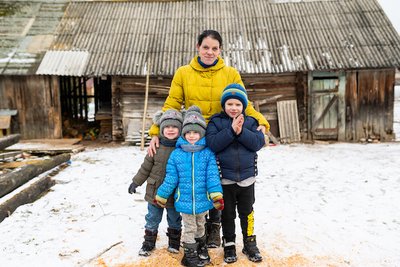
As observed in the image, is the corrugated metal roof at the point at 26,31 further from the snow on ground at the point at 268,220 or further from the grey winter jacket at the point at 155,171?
the grey winter jacket at the point at 155,171

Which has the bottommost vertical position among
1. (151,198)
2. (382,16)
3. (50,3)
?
(151,198)

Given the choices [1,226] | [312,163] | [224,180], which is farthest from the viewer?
[312,163]

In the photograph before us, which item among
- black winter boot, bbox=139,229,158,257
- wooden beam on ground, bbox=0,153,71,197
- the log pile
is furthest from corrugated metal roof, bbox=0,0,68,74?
black winter boot, bbox=139,229,158,257

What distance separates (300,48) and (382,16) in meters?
3.20

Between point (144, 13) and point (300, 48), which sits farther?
point (144, 13)

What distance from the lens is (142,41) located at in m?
12.1

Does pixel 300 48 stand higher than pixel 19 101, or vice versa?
pixel 300 48

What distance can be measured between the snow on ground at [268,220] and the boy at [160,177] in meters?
0.16

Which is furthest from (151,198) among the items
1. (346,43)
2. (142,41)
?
(346,43)

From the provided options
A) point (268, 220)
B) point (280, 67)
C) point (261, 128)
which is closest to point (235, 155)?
point (261, 128)

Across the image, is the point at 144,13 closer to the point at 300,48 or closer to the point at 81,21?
the point at 81,21

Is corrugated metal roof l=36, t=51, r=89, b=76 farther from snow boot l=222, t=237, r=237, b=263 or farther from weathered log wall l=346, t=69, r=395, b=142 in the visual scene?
snow boot l=222, t=237, r=237, b=263

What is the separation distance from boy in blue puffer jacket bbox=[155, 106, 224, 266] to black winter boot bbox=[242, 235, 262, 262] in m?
0.49

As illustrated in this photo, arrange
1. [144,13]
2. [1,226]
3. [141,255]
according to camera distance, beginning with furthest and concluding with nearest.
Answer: [144,13] → [1,226] → [141,255]
